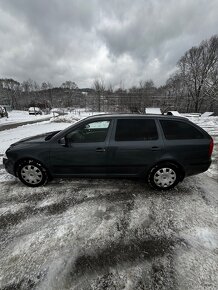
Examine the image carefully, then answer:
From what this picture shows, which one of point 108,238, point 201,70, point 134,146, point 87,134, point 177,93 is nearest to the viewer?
point 108,238

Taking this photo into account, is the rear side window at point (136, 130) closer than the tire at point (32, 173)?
Yes

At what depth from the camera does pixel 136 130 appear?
323 cm

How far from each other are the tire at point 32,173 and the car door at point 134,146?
1534 mm

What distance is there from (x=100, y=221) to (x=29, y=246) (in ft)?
3.50

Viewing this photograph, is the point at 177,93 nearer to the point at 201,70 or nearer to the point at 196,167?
the point at 201,70

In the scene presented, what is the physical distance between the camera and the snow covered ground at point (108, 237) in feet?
5.76

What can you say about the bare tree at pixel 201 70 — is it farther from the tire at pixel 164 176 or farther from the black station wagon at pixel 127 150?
the tire at pixel 164 176

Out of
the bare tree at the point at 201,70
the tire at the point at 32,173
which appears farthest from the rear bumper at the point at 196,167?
the bare tree at the point at 201,70

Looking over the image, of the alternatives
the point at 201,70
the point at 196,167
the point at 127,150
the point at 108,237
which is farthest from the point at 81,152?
the point at 201,70

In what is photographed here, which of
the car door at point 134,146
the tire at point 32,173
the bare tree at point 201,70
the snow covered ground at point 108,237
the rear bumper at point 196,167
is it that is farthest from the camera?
the bare tree at point 201,70

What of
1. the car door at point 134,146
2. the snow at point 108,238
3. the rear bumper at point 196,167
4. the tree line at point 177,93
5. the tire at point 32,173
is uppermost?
the tree line at point 177,93

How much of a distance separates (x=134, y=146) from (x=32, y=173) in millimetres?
2353

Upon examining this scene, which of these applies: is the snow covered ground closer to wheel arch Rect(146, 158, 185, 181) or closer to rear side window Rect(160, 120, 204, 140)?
wheel arch Rect(146, 158, 185, 181)

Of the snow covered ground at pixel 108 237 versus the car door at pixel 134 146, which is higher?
the car door at pixel 134 146
